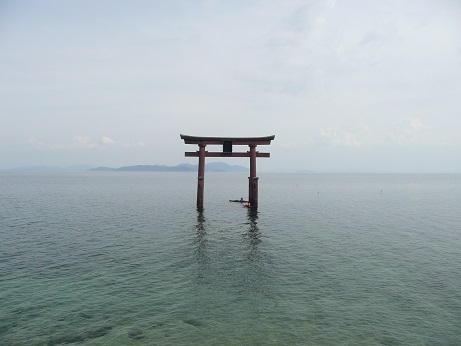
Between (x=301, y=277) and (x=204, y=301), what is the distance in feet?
17.5

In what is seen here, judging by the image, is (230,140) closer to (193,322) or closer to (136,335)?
(193,322)

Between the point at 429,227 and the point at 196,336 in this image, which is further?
the point at 429,227

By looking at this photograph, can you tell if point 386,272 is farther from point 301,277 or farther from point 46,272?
point 46,272

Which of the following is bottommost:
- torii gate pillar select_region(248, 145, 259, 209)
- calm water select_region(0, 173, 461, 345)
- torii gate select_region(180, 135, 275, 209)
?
calm water select_region(0, 173, 461, 345)

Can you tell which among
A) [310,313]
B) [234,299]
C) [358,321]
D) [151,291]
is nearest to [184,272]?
[151,291]

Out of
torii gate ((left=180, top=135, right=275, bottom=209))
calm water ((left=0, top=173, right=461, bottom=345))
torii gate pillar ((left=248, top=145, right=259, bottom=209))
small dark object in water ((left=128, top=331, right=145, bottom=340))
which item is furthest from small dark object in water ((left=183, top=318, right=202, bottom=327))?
torii gate pillar ((left=248, top=145, right=259, bottom=209))

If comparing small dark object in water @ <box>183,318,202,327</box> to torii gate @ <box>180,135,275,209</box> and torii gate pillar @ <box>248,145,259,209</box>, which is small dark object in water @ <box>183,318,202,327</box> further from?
torii gate pillar @ <box>248,145,259,209</box>

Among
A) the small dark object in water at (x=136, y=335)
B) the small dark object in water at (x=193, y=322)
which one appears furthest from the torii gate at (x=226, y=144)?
the small dark object in water at (x=136, y=335)

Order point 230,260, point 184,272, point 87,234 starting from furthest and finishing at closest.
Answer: point 87,234 → point 230,260 → point 184,272

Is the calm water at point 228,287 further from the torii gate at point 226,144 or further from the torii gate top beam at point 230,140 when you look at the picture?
the torii gate top beam at point 230,140

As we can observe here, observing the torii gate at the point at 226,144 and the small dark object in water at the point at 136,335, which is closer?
the small dark object in water at the point at 136,335

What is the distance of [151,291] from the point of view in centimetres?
1283

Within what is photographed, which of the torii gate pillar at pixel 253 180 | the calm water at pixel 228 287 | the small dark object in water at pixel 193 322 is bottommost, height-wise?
the small dark object in water at pixel 193 322

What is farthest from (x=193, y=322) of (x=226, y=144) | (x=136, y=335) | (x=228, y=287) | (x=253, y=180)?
(x=253, y=180)
